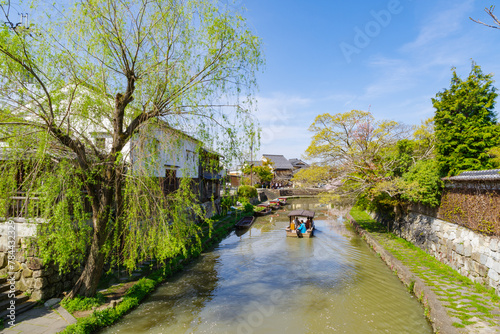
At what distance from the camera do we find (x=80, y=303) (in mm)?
7309

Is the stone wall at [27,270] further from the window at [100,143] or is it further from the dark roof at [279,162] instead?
the dark roof at [279,162]

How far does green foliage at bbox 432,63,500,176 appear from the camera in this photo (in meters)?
10.3

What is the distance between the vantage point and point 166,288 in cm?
998

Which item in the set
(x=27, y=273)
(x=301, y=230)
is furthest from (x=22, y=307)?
(x=301, y=230)

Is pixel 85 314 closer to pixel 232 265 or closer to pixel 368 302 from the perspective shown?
pixel 232 265

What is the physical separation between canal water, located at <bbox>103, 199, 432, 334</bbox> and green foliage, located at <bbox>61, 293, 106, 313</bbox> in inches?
35.5

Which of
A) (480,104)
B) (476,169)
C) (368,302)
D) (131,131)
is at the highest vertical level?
(480,104)

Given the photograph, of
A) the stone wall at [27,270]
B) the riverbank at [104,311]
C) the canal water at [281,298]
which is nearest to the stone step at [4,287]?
the stone wall at [27,270]

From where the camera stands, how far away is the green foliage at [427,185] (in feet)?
39.5

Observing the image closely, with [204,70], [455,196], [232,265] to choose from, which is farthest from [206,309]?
[455,196]

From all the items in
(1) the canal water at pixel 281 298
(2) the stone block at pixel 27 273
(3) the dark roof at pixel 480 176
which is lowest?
(1) the canal water at pixel 281 298

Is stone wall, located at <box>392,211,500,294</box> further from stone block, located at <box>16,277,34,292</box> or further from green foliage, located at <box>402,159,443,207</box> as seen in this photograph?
stone block, located at <box>16,277,34,292</box>

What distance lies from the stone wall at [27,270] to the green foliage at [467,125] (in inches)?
582

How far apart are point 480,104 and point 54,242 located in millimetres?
15036
